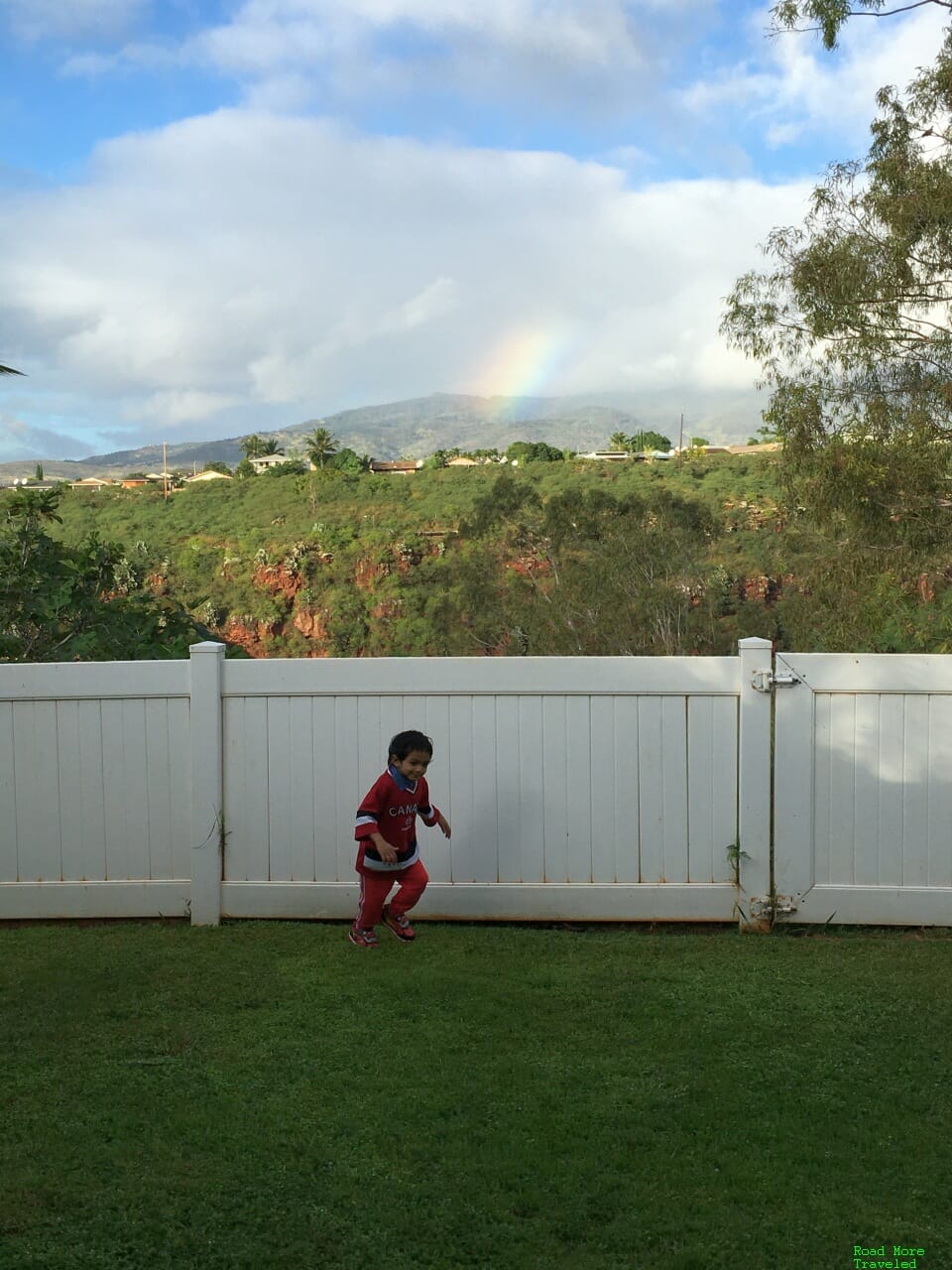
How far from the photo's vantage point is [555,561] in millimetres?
30141

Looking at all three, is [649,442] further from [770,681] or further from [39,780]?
[39,780]

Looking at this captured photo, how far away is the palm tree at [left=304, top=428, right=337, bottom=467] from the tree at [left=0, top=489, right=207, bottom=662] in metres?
55.0

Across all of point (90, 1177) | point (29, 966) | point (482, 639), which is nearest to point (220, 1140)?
point (90, 1177)

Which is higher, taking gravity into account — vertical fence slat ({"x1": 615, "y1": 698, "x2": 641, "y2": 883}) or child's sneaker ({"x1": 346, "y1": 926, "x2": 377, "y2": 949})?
vertical fence slat ({"x1": 615, "y1": 698, "x2": 641, "y2": 883})

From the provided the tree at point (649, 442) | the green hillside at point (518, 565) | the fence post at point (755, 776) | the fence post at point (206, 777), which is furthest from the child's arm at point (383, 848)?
the tree at point (649, 442)

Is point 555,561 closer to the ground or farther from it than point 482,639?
farther from it

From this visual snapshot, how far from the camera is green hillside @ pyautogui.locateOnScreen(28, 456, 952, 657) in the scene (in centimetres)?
1939

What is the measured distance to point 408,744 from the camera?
5.80 meters

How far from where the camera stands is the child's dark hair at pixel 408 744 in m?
5.80

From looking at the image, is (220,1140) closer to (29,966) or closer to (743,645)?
(29,966)

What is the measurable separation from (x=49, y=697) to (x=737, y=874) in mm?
3731

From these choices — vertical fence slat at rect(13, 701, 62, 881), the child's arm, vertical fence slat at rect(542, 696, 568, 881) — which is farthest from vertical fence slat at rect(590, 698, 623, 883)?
vertical fence slat at rect(13, 701, 62, 881)

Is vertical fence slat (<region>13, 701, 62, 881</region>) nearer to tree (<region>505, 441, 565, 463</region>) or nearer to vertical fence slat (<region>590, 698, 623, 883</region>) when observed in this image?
vertical fence slat (<region>590, 698, 623, 883</region>)

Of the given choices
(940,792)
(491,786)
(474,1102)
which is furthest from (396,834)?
(940,792)
